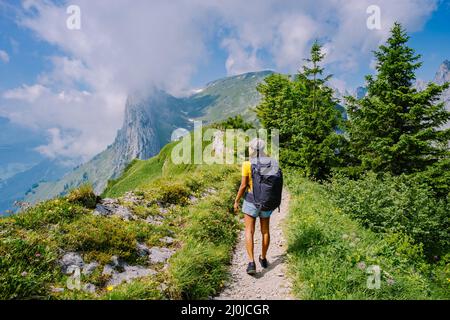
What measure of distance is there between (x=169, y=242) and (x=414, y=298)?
237 inches

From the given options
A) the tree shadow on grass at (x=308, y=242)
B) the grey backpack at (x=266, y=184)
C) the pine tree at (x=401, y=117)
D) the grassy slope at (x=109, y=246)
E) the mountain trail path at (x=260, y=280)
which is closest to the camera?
the grassy slope at (x=109, y=246)

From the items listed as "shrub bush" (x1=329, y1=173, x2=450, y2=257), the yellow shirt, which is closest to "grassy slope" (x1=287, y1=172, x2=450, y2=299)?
"shrub bush" (x1=329, y1=173, x2=450, y2=257)

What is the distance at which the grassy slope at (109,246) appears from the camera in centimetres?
502

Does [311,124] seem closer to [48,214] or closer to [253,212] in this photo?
[253,212]

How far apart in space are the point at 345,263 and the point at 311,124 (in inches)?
653

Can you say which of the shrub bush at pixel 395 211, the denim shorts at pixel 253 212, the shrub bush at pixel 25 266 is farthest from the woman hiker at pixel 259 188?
the shrub bush at pixel 395 211

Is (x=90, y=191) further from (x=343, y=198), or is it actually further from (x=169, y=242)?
(x=343, y=198)

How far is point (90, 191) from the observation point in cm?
888

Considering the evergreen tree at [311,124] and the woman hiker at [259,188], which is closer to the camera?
the woman hiker at [259,188]

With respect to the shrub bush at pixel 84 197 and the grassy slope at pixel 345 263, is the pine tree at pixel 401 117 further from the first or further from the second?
the shrub bush at pixel 84 197

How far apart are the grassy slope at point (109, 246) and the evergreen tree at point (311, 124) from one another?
1298cm

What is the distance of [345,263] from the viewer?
639 cm

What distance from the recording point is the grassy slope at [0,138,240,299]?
16.5 ft

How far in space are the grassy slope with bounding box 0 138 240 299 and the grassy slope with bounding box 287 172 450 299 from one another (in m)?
1.98
